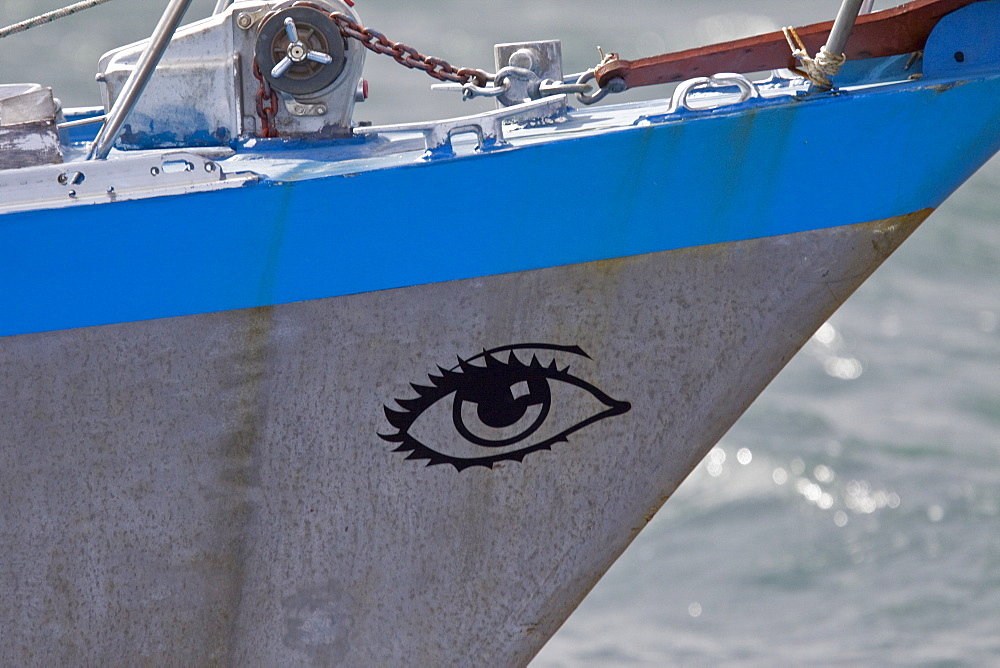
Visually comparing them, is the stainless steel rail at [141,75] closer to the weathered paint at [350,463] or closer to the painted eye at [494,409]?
the weathered paint at [350,463]

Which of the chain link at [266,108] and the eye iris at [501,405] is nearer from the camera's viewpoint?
the eye iris at [501,405]

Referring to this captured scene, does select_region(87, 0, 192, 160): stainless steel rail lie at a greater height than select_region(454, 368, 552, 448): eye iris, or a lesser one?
greater

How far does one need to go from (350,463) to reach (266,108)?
2.86ft

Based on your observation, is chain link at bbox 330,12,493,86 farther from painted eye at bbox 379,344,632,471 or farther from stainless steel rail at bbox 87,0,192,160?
painted eye at bbox 379,344,632,471

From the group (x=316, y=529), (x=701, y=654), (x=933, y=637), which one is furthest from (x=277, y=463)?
(x=933, y=637)

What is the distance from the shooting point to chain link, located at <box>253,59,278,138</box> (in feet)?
8.57

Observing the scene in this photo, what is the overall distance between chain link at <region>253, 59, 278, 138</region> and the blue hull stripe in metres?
0.49

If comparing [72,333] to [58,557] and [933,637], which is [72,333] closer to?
[58,557]

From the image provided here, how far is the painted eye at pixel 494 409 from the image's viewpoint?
8.04ft

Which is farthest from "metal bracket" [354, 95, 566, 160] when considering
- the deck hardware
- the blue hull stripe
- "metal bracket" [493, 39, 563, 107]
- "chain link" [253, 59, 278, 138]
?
"metal bracket" [493, 39, 563, 107]

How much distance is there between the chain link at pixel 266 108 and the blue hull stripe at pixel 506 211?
49cm

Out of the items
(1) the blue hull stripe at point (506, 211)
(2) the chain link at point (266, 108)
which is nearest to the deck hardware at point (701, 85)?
(1) the blue hull stripe at point (506, 211)

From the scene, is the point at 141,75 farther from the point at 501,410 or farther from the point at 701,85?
the point at 701,85

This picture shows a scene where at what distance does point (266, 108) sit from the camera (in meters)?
2.64
